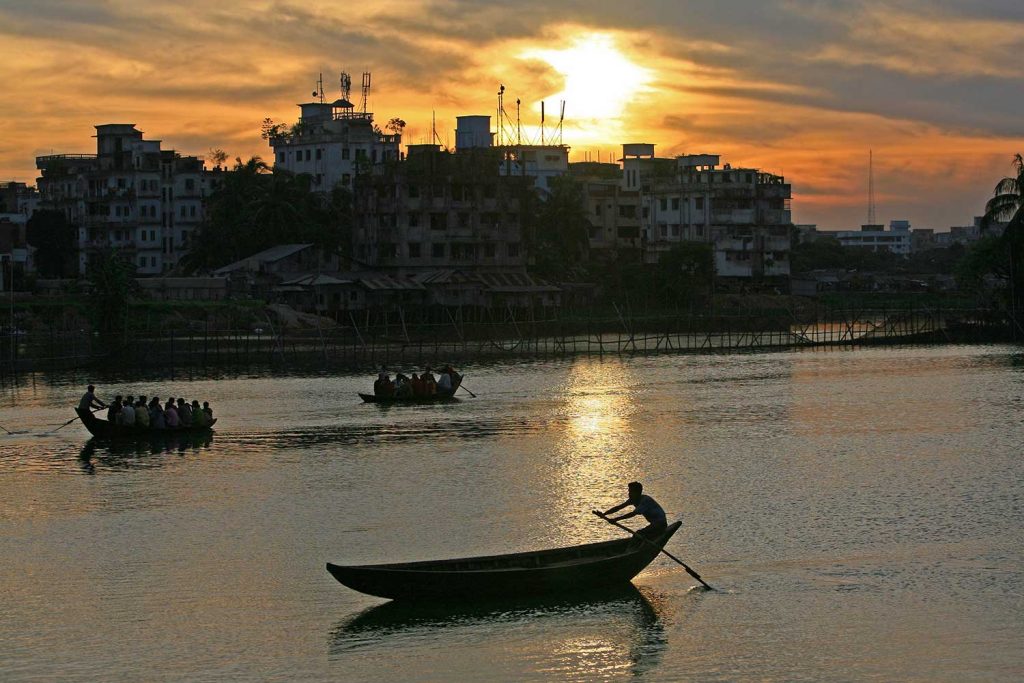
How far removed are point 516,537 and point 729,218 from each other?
4014 inches

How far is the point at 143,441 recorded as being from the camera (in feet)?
167

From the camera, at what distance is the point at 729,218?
132 metres

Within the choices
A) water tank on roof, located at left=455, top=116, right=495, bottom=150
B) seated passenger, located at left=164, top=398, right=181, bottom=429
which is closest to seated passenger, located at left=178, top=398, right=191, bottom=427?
seated passenger, located at left=164, top=398, right=181, bottom=429

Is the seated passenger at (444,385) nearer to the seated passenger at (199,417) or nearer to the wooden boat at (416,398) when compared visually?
the wooden boat at (416,398)

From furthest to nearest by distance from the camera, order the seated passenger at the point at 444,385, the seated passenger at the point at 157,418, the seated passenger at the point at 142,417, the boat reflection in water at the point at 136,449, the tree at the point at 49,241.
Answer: the tree at the point at 49,241 → the seated passenger at the point at 444,385 → the seated passenger at the point at 157,418 → the seated passenger at the point at 142,417 → the boat reflection in water at the point at 136,449

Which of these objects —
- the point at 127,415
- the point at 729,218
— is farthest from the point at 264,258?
the point at 127,415

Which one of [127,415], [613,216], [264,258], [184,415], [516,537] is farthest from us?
[613,216]

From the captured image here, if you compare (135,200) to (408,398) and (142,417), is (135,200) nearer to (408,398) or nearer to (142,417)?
(408,398)

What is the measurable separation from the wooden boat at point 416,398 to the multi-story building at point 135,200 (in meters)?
76.7

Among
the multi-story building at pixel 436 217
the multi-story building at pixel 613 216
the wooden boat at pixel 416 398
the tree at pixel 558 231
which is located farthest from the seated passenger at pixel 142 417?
the multi-story building at pixel 613 216

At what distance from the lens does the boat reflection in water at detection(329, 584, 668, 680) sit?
2464 cm

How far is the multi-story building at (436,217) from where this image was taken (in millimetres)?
112875

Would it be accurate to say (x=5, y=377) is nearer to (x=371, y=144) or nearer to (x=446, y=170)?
(x=446, y=170)

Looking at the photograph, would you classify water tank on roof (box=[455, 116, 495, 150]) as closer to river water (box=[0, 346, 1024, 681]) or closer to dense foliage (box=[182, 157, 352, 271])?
dense foliage (box=[182, 157, 352, 271])
